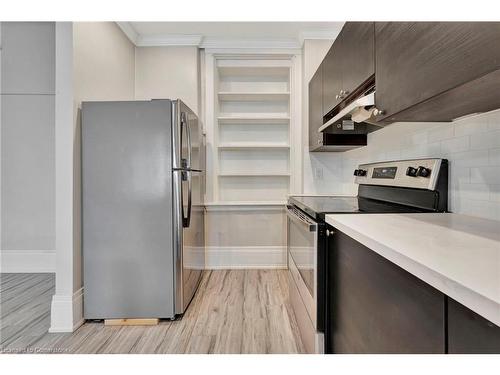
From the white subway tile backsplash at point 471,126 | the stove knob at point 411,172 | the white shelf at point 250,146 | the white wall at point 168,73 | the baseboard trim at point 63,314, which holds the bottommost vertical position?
the baseboard trim at point 63,314

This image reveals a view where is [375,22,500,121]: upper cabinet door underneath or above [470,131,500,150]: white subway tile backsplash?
above

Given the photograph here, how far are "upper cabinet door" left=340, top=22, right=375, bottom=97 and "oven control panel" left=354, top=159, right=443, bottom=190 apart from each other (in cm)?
52

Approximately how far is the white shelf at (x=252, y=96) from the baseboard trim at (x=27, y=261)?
2671 millimetres

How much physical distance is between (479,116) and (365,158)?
116 centimetres

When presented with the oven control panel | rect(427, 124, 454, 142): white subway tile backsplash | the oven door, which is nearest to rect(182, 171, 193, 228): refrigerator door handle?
the oven door

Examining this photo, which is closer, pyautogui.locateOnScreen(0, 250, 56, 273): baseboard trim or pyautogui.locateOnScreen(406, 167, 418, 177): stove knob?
pyautogui.locateOnScreen(406, 167, 418, 177): stove knob

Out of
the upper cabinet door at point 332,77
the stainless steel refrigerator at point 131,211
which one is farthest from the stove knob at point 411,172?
the stainless steel refrigerator at point 131,211

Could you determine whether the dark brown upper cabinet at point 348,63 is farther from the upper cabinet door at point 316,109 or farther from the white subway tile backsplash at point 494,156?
the white subway tile backsplash at point 494,156

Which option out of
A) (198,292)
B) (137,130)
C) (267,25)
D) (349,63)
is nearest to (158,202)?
(137,130)

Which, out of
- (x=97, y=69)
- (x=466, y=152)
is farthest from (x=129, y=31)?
(x=466, y=152)

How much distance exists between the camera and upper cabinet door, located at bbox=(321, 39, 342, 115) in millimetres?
1845

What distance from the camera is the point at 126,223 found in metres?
1.97

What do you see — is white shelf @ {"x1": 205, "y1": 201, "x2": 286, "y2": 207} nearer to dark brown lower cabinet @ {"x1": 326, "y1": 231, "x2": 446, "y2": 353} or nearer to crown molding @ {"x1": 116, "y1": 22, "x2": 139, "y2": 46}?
dark brown lower cabinet @ {"x1": 326, "y1": 231, "x2": 446, "y2": 353}

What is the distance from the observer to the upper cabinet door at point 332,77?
6.05ft
